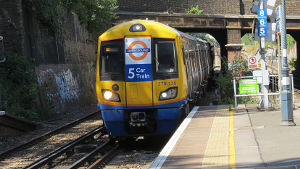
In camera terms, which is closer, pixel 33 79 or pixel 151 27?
pixel 151 27

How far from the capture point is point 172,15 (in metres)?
36.3

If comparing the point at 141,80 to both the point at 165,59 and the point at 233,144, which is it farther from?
the point at 233,144

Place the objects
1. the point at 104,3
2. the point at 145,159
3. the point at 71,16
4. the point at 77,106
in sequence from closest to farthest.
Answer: the point at 145,159, the point at 77,106, the point at 71,16, the point at 104,3

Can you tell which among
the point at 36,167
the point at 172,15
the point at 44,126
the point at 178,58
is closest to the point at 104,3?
the point at 172,15

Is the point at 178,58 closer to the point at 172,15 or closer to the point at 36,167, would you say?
the point at 36,167

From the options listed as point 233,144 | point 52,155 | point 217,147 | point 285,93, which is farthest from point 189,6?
point 217,147

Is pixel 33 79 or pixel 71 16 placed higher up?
pixel 71 16

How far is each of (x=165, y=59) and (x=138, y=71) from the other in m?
0.84

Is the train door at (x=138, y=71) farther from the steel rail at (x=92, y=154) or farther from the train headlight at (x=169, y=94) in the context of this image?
the steel rail at (x=92, y=154)

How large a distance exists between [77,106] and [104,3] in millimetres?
8864

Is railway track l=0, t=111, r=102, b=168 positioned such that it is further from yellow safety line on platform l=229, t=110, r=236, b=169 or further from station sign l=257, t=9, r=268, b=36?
station sign l=257, t=9, r=268, b=36

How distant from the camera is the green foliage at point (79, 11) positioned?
70.0ft

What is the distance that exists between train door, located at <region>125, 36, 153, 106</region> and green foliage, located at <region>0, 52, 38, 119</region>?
679 centimetres

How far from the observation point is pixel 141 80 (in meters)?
11.7
